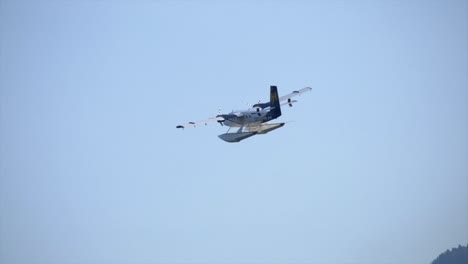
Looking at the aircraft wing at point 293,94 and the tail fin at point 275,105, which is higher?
the aircraft wing at point 293,94

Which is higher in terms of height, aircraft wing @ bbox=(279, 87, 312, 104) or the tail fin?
aircraft wing @ bbox=(279, 87, 312, 104)

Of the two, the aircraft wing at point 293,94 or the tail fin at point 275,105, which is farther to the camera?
the aircraft wing at point 293,94

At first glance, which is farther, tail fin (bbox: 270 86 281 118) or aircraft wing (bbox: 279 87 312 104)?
aircraft wing (bbox: 279 87 312 104)

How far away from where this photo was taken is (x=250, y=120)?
83500 millimetres

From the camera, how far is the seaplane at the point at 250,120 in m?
79.3

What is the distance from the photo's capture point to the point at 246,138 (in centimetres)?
7900

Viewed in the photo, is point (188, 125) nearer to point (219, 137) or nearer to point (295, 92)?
point (219, 137)

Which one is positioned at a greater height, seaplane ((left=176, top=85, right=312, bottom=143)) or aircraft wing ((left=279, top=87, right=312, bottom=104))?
aircraft wing ((left=279, top=87, right=312, bottom=104))

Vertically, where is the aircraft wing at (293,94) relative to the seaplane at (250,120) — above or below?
above

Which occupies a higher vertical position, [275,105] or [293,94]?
[293,94]

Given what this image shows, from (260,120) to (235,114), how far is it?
12.7ft

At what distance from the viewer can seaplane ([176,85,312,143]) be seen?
79312 millimetres

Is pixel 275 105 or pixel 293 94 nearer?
pixel 275 105

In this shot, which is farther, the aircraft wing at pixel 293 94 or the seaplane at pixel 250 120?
the aircraft wing at pixel 293 94
